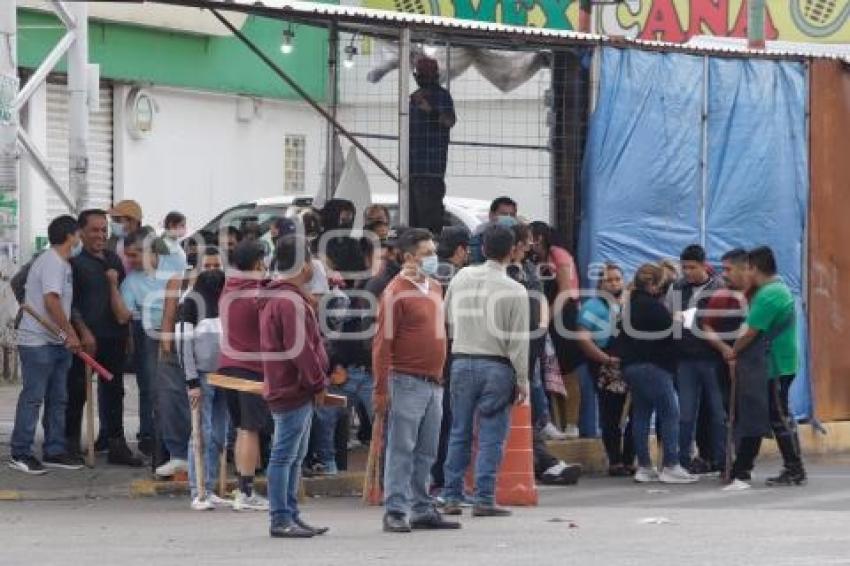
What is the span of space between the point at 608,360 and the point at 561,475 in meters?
1.16

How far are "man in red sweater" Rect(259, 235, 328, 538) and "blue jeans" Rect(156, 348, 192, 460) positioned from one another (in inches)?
91.9

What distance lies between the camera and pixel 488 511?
14.7 m

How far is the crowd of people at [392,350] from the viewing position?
1388 centimetres

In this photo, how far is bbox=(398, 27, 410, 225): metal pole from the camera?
17.6m

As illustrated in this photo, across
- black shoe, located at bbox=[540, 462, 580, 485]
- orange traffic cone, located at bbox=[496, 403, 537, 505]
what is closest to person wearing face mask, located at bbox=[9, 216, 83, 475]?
orange traffic cone, located at bbox=[496, 403, 537, 505]

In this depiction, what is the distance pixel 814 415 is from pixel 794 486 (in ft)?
9.80

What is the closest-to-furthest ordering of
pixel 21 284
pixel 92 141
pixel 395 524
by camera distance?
pixel 395 524
pixel 21 284
pixel 92 141

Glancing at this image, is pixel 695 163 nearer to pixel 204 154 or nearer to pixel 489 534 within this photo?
pixel 489 534

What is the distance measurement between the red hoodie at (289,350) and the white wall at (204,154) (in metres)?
17.2

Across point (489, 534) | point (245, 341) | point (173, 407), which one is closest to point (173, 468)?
point (173, 407)

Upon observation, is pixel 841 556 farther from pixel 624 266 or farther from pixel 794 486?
pixel 624 266

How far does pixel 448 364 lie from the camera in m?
15.7

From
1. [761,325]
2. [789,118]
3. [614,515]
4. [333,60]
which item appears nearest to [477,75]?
[333,60]

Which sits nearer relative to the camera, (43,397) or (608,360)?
(43,397)
